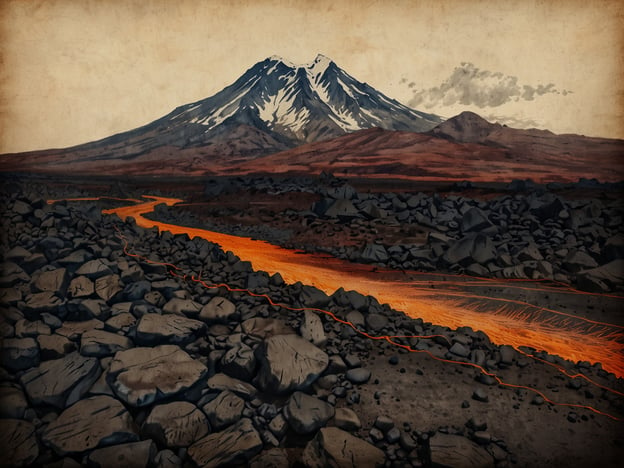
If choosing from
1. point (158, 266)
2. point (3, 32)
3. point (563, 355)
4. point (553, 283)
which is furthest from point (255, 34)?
point (553, 283)

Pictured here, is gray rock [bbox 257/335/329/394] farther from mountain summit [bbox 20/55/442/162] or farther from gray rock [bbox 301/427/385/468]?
mountain summit [bbox 20/55/442/162]

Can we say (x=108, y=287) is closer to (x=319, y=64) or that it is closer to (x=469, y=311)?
(x=319, y=64)

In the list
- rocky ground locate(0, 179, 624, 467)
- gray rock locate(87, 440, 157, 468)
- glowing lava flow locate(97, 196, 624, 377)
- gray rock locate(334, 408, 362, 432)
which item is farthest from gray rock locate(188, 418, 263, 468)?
glowing lava flow locate(97, 196, 624, 377)

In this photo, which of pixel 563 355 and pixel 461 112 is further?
pixel 461 112

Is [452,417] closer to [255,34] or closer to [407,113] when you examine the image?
[255,34]

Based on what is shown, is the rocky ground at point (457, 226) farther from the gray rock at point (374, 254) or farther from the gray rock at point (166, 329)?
the gray rock at point (166, 329)

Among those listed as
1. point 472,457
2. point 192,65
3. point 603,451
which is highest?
point 192,65

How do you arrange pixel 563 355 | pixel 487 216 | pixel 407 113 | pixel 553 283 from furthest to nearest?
pixel 487 216
pixel 407 113
pixel 553 283
pixel 563 355
